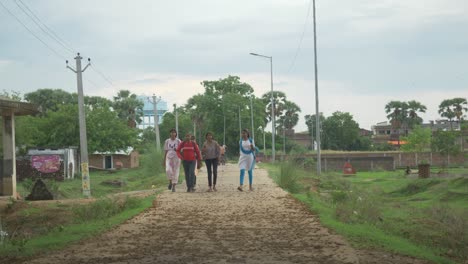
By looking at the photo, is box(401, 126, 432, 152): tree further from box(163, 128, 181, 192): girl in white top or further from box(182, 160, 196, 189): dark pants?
box(163, 128, 181, 192): girl in white top

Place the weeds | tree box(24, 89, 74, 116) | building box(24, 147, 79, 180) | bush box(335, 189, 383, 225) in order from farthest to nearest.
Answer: tree box(24, 89, 74, 116), building box(24, 147, 79, 180), the weeds, bush box(335, 189, 383, 225)

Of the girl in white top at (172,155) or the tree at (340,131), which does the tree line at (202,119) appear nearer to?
A: the tree at (340,131)

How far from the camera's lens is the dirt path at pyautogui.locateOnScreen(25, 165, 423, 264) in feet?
26.4

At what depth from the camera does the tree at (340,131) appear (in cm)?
10825

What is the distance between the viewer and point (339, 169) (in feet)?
243

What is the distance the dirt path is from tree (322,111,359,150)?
9527 centimetres

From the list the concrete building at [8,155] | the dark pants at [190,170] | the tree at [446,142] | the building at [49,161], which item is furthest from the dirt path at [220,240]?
the tree at [446,142]

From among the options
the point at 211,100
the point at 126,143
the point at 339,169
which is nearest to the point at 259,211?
the point at 126,143

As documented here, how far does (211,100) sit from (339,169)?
96.1 feet

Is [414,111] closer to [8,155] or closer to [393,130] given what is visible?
[393,130]

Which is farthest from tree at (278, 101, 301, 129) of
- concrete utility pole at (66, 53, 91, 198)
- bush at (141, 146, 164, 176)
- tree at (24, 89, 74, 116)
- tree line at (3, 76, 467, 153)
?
concrete utility pole at (66, 53, 91, 198)

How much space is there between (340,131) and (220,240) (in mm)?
101039

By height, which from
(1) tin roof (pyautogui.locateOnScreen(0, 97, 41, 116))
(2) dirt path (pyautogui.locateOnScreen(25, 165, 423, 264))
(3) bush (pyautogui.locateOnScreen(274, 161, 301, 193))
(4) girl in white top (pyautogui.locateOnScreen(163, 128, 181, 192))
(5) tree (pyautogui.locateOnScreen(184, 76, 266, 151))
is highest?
(5) tree (pyautogui.locateOnScreen(184, 76, 266, 151))

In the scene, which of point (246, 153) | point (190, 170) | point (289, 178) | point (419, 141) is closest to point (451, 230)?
point (246, 153)
